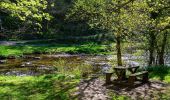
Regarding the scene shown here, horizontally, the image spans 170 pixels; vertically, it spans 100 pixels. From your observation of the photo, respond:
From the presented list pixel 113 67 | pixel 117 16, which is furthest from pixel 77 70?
pixel 117 16

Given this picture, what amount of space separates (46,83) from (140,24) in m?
8.78

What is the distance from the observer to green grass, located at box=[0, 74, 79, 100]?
20116mm

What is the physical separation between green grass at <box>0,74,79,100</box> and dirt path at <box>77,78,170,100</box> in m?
0.74

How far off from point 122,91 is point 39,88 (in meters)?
5.11

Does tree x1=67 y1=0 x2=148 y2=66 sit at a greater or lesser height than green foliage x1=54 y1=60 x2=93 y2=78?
greater

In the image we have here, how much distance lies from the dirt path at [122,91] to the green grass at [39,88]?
743 mm

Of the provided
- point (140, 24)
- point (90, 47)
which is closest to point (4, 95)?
point (140, 24)

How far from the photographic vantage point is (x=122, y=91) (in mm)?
21266

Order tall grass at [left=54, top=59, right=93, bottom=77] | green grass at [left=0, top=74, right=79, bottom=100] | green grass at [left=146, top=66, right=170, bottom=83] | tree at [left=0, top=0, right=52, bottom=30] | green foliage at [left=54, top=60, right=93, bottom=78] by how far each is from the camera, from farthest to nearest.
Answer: tall grass at [left=54, top=59, right=93, bottom=77], green foliage at [left=54, top=60, right=93, bottom=78], green grass at [left=146, top=66, right=170, bottom=83], green grass at [left=0, top=74, right=79, bottom=100], tree at [left=0, top=0, right=52, bottom=30]

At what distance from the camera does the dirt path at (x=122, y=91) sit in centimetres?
1997

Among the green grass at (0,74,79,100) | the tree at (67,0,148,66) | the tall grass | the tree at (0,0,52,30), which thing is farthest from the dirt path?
the tree at (0,0,52,30)

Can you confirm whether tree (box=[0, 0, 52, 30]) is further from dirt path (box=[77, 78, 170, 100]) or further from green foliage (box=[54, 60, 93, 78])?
green foliage (box=[54, 60, 93, 78])

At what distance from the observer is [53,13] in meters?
94.4

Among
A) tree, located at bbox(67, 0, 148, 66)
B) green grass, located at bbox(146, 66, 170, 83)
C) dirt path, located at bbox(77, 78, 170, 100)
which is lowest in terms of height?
dirt path, located at bbox(77, 78, 170, 100)
